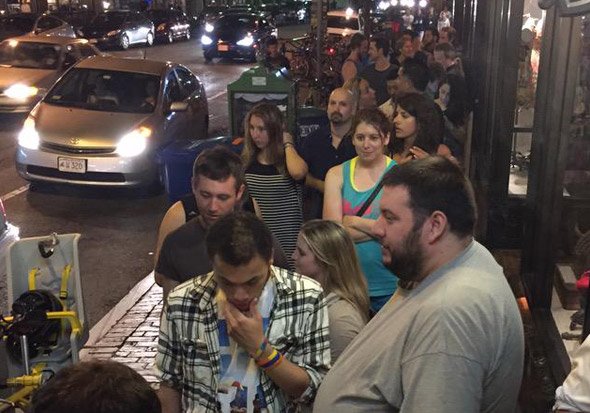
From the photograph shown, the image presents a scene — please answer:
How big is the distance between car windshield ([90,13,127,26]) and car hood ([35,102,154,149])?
21644mm

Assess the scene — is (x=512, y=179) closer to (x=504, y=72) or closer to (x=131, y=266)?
(x=504, y=72)

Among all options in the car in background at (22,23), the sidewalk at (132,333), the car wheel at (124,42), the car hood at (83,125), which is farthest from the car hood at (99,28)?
the sidewalk at (132,333)

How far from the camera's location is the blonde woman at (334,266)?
3.38 meters

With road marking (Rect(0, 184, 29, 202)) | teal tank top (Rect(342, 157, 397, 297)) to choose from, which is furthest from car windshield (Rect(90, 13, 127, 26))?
teal tank top (Rect(342, 157, 397, 297))

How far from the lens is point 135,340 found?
6.16 meters

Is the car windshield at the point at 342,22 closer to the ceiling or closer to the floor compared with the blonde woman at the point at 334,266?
closer to the floor

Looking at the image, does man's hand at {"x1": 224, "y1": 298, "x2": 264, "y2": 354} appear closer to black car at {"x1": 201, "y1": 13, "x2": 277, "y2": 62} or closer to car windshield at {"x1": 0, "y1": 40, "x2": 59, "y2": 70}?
car windshield at {"x1": 0, "y1": 40, "x2": 59, "y2": 70}

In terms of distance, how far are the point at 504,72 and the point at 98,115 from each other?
208 inches

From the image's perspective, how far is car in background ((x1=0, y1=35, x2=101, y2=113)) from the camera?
1429cm

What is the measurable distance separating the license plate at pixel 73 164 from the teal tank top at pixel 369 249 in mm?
5712

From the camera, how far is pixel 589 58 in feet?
19.1

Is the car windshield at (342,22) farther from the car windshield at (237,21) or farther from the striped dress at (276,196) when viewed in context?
the striped dress at (276,196)

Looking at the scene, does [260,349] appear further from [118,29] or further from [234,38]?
[118,29]

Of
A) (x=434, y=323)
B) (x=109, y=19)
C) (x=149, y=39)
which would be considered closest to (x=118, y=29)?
(x=109, y=19)
